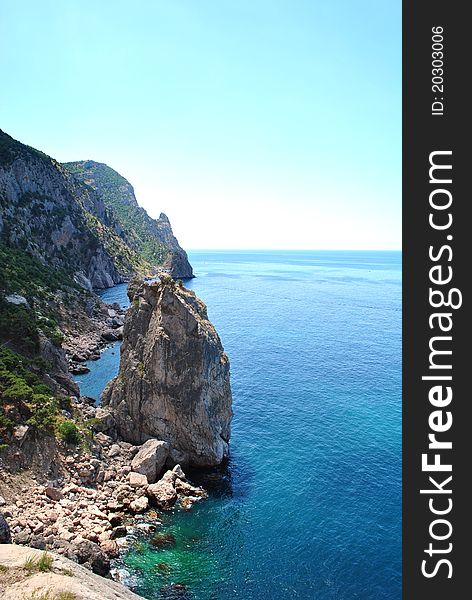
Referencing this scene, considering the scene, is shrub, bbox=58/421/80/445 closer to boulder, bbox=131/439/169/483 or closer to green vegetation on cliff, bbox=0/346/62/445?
green vegetation on cliff, bbox=0/346/62/445

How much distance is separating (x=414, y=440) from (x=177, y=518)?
3078cm

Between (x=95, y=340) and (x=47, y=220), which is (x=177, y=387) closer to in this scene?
(x=95, y=340)

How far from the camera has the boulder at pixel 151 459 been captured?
40188 millimetres

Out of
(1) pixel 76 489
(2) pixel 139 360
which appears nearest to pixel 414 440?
(1) pixel 76 489

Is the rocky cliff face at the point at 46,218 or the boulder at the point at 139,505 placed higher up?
the rocky cliff face at the point at 46,218

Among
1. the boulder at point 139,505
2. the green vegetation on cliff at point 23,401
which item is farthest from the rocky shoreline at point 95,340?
the boulder at point 139,505

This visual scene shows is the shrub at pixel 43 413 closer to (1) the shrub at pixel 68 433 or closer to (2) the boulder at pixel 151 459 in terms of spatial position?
(1) the shrub at pixel 68 433

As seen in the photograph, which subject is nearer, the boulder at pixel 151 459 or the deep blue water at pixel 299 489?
the deep blue water at pixel 299 489

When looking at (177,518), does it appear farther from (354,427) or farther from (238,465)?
(354,427)

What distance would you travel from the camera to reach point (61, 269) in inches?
4616

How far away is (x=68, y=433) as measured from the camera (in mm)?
39594

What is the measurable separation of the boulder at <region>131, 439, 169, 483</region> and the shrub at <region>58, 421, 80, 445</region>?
5.88m

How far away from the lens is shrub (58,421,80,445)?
39.6 metres

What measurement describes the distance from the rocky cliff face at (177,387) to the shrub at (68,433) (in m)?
7.17
